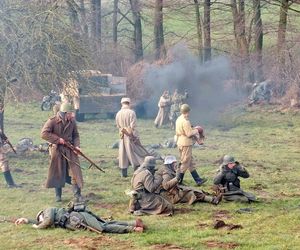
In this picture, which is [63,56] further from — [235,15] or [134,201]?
[235,15]

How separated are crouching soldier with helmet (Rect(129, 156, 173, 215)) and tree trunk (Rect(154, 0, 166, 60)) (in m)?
26.4

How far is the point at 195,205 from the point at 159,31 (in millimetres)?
27562

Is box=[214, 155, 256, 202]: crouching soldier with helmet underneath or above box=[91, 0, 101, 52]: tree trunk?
underneath

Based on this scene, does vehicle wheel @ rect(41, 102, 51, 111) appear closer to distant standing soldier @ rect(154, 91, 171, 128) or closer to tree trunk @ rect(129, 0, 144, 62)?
distant standing soldier @ rect(154, 91, 171, 128)

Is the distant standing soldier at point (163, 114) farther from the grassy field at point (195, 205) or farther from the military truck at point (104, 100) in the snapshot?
the military truck at point (104, 100)

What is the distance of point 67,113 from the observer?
575 inches

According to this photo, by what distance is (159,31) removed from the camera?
4112 centimetres

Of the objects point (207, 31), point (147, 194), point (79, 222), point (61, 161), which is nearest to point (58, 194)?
point (61, 161)

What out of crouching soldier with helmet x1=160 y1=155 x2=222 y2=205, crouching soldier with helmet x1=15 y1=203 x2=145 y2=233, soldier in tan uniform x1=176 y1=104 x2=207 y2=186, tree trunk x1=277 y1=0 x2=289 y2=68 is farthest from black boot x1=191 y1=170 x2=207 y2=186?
tree trunk x1=277 y1=0 x2=289 y2=68

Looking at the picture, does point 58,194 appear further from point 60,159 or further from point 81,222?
point 81,222

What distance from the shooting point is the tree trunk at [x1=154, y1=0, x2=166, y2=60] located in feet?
131

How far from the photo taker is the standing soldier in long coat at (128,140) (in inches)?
694

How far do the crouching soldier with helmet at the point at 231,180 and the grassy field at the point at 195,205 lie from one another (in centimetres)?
25

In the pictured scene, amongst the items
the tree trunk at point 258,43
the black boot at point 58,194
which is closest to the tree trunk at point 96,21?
the tree trunk at point 258,43
